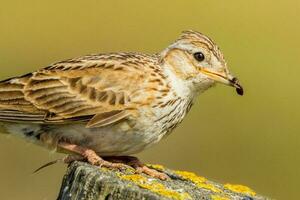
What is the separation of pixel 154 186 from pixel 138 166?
112cm

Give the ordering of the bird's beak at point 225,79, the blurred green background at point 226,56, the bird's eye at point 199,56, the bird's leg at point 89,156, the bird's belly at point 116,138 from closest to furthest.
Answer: the bird's leg at point 89,156, the bird's belly at point 116,138, the bird's beak at point 225,79, the bird's eye at point 199,56, the blurred green background at point 226,56

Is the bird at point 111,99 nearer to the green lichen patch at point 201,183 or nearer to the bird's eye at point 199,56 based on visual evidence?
the bird's eye at point 199,56

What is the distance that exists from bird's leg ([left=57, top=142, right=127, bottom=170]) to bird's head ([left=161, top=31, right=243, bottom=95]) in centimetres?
131

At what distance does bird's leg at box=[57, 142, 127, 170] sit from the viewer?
30.4 ft

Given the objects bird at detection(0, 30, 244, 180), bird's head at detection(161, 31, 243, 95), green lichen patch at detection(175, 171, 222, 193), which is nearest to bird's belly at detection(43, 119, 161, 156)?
bird at detection(0, 30, 244, 180)

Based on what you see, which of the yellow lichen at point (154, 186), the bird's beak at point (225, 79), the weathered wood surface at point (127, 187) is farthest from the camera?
the bird's beak at point (225, 79)

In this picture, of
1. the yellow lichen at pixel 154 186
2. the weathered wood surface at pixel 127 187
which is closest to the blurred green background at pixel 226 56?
the weathered wood surface at pixel 127 187

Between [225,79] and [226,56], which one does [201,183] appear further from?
[226,56]

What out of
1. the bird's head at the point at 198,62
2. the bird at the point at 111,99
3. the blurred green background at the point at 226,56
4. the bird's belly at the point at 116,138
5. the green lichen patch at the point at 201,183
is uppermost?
the blurred green background at the point at 226,56

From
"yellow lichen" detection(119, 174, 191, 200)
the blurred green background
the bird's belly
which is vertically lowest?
"yellow lichen" detection(119, 174, 191, 200)

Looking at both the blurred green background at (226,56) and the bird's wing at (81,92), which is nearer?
the bird's wing at (81,92)

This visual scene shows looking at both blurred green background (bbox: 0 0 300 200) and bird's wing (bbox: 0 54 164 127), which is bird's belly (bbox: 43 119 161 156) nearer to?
bird's wing (bbox: 0 54 164 127)

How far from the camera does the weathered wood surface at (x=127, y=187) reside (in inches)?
326

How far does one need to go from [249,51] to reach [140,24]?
6.93 ft
